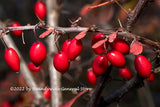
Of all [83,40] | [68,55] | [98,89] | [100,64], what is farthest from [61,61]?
[83,40]

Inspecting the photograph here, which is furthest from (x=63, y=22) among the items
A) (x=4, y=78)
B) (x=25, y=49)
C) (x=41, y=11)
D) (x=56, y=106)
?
(x=56, y=106)

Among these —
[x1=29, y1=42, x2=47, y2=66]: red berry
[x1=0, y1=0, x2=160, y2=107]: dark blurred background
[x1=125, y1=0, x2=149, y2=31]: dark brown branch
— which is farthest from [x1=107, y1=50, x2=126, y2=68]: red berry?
[x1=0, y1=0, x2=160, y2=107]: dark blurred background

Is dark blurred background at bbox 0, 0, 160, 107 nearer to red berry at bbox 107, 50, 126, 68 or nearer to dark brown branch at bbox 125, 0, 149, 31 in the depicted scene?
dark brown branch at bbox 125, 0, 149, 31

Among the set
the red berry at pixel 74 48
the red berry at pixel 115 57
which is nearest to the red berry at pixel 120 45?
the red berry at pixel 115 57

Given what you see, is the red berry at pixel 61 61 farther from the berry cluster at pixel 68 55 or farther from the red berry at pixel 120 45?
the red berry at pixel 120 45

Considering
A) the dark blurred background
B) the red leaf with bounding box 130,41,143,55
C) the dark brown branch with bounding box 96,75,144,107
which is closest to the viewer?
the red leaf with bounding box 130,41,143,55
